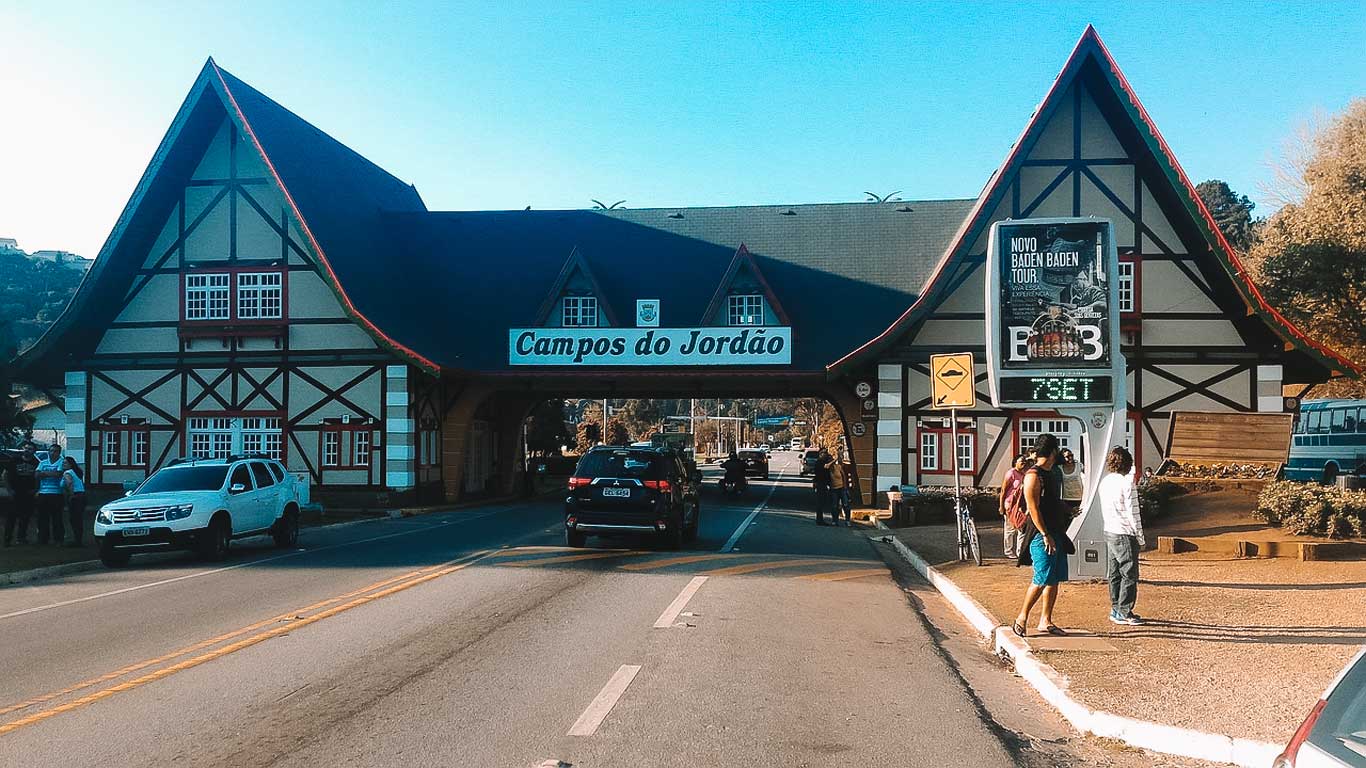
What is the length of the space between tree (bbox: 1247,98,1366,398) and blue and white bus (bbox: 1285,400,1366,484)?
2312 millimetres

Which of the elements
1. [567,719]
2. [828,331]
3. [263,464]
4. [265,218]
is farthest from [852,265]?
[567,719]

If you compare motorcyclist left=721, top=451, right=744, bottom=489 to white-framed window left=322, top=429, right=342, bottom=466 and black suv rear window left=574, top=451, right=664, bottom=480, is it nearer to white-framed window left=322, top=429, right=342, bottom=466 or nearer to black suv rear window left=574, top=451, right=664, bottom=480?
white-framed window left=322, top=429, right=342, bottom=466

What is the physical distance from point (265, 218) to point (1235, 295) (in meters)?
27.7

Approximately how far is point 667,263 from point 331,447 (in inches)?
486

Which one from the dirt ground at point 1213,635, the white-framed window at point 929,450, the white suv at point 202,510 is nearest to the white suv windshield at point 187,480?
the white suv at point 202,510

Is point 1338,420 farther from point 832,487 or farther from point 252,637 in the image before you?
point 252,637

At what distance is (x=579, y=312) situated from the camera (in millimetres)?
34938

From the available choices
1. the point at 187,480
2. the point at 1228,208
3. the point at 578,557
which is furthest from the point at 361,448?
the point at 1228,208

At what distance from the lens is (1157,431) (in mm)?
29000

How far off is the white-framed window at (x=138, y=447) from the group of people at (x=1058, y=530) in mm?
28891

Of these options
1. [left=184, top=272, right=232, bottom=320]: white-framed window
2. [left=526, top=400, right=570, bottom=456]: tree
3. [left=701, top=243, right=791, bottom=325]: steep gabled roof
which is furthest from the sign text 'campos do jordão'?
[left=526, top=400, right=570, bottom=456]: tree

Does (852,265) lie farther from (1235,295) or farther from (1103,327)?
(1103,327)

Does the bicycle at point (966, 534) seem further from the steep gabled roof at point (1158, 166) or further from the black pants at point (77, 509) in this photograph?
the black pants at point (77, 509)

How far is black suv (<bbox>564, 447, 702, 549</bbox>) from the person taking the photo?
17.8m
